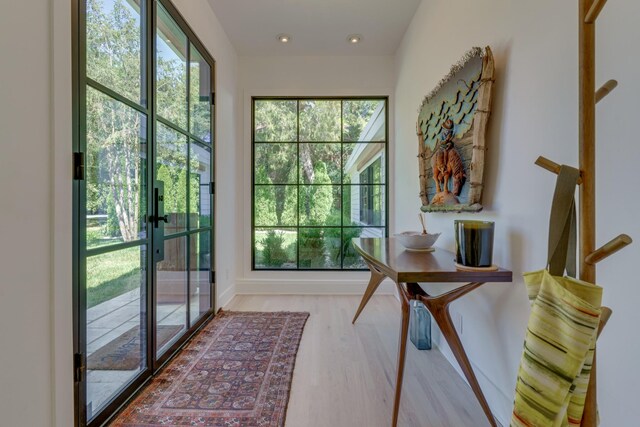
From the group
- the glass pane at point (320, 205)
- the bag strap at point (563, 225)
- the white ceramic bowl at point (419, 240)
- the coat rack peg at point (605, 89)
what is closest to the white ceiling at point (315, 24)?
the glass pane at point (320, 205)

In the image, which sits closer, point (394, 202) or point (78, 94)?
point (78, 94)

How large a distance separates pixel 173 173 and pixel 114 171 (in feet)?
2.08

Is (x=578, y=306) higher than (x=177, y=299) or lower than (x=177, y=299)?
higher

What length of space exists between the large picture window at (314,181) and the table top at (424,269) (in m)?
1.82

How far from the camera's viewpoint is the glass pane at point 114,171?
144cm

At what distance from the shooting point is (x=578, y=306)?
0.67 meters

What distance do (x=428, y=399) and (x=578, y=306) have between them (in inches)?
52.9

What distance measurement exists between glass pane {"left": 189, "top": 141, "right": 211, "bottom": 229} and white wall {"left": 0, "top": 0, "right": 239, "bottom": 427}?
1.27 metres

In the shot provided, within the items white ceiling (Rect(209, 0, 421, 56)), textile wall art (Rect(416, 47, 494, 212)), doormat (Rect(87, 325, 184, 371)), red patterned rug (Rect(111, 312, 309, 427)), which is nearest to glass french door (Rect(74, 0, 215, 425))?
doormat (Rect(87, 325, 184, 371))

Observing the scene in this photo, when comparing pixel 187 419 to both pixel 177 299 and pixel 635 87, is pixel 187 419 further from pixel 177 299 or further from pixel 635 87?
pixel 635 87

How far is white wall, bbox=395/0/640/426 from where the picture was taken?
2.97 feet
